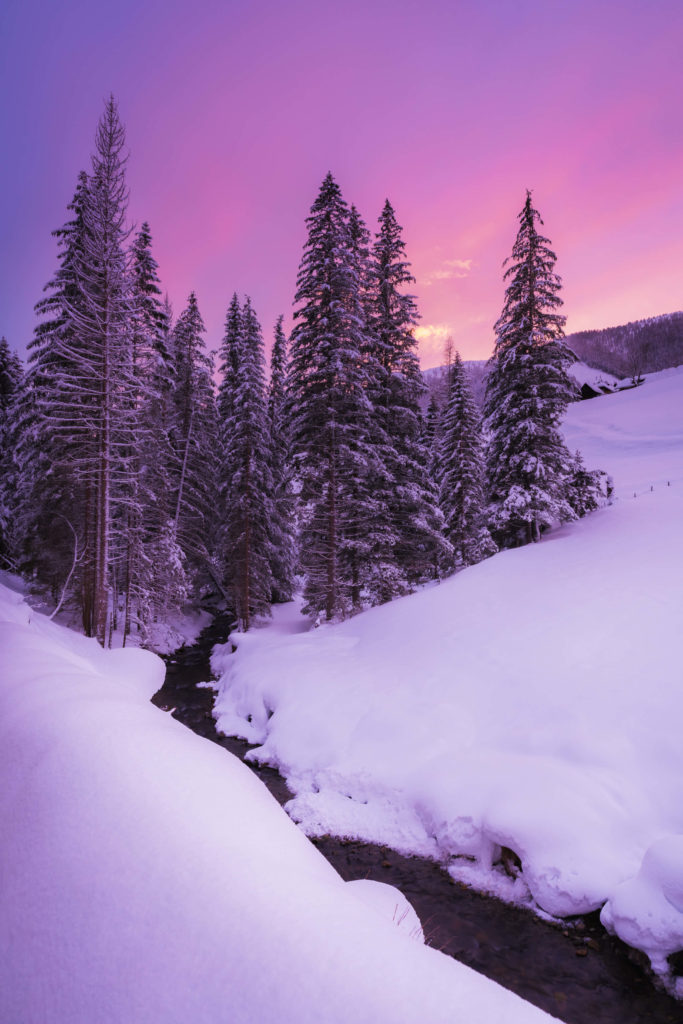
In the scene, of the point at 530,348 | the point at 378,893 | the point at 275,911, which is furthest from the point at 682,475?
the point at 275,911

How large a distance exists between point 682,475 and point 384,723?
29400 millimetres

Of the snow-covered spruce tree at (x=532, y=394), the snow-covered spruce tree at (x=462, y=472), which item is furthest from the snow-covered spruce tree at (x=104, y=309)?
the snow-covered spruce tree at (x=462, y=472)

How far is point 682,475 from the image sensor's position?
27.9 m

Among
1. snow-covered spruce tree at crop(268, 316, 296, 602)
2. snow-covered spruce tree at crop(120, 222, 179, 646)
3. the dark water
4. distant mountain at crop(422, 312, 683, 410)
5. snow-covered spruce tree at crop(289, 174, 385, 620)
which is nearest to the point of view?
the dark water

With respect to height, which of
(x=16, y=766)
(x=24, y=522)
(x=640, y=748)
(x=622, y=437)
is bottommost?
(x=640, y=748)

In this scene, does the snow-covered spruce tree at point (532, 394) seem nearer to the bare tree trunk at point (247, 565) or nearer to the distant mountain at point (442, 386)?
the distant mountain at point (442, 386)

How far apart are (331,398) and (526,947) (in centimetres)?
1498

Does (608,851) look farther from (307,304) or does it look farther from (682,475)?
(682,475)

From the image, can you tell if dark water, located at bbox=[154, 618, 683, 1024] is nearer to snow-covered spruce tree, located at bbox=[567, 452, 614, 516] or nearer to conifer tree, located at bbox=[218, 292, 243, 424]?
snow-covered spruce tree, located at bbox=[567, 452, 614, 516]

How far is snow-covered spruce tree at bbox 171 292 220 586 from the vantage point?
2219 cm

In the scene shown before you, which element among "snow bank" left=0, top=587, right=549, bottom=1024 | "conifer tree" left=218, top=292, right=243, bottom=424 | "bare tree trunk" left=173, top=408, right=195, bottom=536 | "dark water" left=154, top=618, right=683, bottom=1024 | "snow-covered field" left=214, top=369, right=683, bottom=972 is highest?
"conifer tree" left=218, top=292, right=243, bottom=424

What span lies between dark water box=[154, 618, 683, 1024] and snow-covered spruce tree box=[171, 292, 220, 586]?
17830mm

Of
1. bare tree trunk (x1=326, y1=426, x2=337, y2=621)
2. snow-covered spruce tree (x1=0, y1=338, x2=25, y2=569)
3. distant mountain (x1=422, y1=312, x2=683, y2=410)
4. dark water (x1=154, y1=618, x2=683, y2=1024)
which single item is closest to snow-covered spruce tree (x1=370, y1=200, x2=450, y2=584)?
bare tree trunk (x1=326, y1=426, x2=337, y2=621)

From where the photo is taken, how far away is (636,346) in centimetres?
10500
